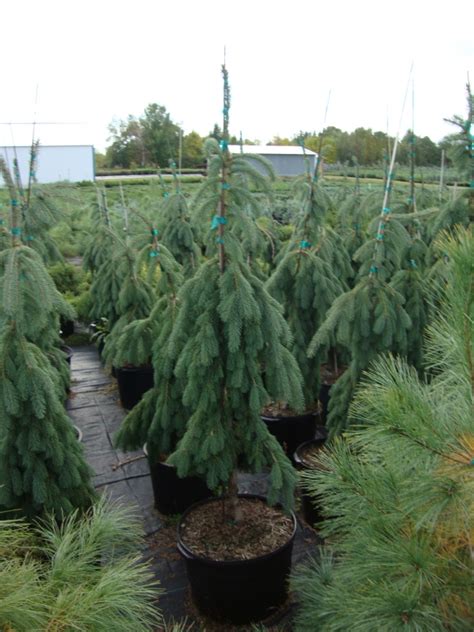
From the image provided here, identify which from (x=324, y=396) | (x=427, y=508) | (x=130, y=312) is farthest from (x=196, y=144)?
(x=427, y=508)

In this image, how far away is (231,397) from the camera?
10.1 feet

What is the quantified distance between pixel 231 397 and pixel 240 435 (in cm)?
31

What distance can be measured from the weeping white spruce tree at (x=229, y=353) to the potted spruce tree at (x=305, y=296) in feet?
4.64

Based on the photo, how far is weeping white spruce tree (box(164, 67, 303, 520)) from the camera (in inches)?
112

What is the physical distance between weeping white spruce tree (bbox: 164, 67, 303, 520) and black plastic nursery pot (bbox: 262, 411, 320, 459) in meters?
1.32

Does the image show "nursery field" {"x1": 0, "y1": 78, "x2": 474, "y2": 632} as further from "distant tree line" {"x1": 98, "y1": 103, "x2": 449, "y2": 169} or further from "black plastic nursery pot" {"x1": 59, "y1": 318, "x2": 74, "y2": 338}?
"black plastic nursery pot" {"x1": 59, "y1": 318, "x2": 74, "y2": 338}

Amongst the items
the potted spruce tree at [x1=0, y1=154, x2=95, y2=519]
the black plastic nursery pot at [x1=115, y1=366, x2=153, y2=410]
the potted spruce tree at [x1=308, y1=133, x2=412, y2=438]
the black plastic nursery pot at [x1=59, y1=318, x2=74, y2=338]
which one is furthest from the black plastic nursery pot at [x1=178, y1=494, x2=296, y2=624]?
the black plastic nursery pot at [x1=59, y1=318, x2=74, y2=338]

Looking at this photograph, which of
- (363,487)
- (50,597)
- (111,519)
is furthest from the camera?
(111,519)

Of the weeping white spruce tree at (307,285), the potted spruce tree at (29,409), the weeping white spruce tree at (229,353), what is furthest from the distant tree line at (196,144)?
the potted spruce tree at (29,409)

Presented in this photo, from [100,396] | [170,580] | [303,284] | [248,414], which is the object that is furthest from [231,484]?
[100,396]

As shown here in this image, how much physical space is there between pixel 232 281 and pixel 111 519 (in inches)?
51.1

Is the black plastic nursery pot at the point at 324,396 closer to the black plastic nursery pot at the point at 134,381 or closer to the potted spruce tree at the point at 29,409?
the black plastic nursery pot at the point at 134,381

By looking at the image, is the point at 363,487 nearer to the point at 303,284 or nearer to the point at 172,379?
the point at 172,379

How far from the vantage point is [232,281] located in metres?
2.85
